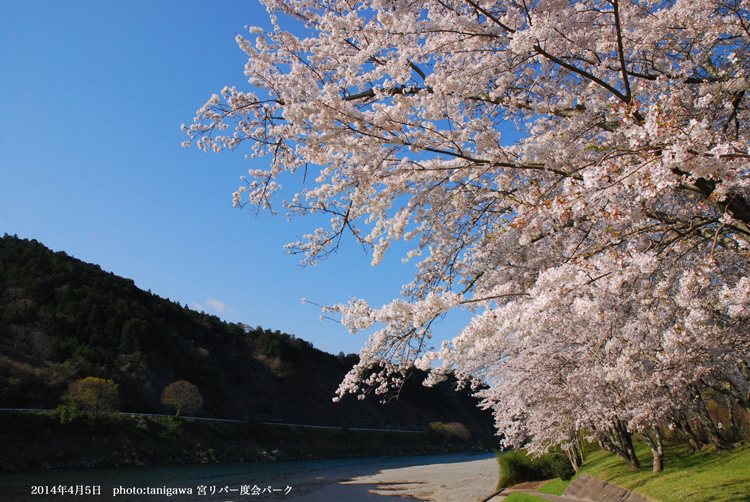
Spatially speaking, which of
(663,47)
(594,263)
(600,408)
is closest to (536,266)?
A: (594,263)

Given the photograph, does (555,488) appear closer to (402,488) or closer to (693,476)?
(693,476)

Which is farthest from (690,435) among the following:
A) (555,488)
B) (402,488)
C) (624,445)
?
(402,488)

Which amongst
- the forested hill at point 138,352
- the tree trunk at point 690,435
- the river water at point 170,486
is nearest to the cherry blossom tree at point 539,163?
the tree trunk at point 690,435

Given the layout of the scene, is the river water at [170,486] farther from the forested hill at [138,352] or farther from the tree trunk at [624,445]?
the tree trunk at [624,445]

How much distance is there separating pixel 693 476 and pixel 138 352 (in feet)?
153

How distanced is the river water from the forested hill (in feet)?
35.4

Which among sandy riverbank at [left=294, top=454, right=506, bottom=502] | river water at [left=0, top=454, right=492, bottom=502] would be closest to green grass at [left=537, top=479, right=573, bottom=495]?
sandy riverbank at [left=294, top=454, right=506, bottom=502]

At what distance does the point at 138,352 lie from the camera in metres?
43.3

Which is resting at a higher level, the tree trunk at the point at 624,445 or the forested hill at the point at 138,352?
the forested hill at the point at 138,352

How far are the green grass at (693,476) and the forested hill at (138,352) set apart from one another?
3519 centimetres

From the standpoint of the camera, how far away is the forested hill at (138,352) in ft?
115

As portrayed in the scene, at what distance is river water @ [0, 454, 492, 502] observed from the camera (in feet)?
53.8

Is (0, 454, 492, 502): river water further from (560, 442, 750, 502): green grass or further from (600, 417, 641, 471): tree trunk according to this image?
(560, 442, 750, 502): green grass

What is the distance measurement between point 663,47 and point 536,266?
300cm
